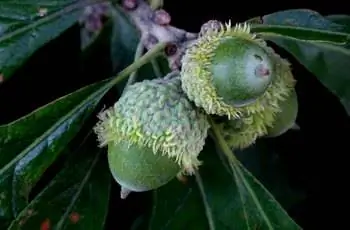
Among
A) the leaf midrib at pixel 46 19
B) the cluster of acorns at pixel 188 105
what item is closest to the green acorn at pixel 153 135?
the cluster of acorns at pixel 188 105

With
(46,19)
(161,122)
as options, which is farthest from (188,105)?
(46,19)

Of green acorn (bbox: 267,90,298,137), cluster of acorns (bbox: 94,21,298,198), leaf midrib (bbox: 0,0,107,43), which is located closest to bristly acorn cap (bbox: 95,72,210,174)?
cluster of acorns (bbox: 94,21,298,198)

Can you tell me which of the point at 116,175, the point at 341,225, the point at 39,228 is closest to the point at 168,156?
the point at 116,175

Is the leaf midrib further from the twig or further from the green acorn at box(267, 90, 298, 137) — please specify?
the green acorn at box(267, 90, 298, 137)

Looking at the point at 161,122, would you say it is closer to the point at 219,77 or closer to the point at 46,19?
the point at 219,77

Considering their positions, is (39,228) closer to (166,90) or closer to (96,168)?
(96,168)

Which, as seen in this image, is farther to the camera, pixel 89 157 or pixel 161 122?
pixel 89 157

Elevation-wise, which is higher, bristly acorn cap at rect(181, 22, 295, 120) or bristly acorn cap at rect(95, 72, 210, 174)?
bristly acorn cap at rect(181, 22, 295, 120)
